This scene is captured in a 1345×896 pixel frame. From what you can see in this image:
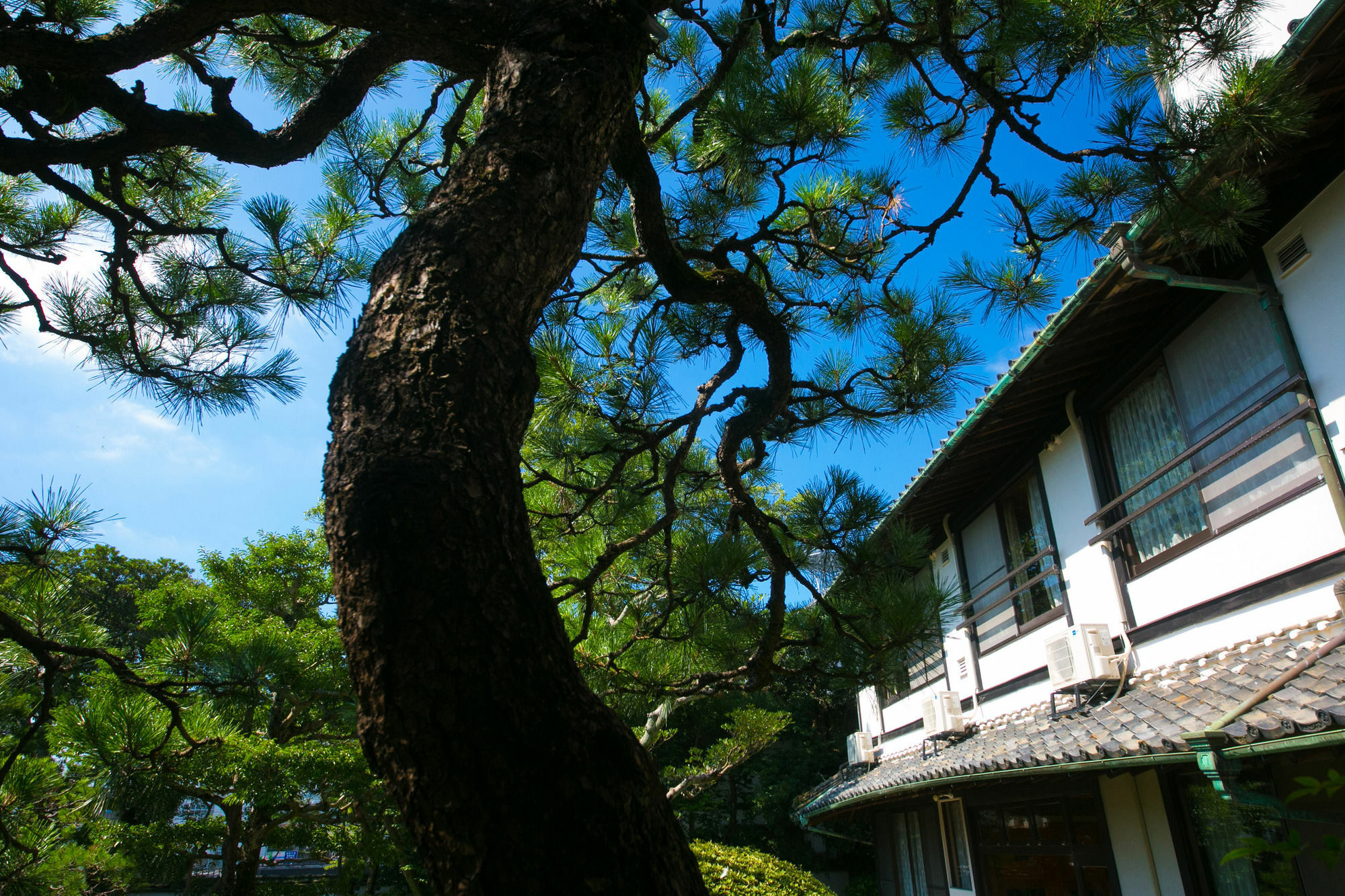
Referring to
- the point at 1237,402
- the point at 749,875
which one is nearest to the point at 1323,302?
the point at 1237,402

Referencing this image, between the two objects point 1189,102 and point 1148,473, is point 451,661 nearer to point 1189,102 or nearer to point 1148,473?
point 1189,102

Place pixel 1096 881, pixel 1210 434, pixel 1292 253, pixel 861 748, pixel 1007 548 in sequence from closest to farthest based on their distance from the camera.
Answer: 1. pixel 1292 253
2. pixel 1210 434
3. pixel 1096 881
4. pixel 1007 548
5. pixel 861 748

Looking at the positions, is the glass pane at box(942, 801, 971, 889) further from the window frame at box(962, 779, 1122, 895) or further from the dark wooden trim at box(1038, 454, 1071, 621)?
the dark wooden trim at box(1038, 454, 1071, 621)

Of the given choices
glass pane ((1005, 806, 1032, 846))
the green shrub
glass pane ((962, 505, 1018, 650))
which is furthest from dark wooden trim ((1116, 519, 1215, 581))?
the green shrub

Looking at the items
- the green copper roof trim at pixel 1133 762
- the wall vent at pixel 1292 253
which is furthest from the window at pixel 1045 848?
the wall vent at pixel 1292 253

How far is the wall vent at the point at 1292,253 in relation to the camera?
329 cm

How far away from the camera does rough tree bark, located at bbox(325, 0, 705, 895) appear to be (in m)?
0.62

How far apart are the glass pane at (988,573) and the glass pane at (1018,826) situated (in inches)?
51.3

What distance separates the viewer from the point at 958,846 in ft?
21.7

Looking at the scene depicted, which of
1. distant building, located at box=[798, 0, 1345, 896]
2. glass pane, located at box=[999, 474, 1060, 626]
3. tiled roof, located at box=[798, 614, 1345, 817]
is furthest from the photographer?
glass pane, located at box=[999, 474, 1060, 626]

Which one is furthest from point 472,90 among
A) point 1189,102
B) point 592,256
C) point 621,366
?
point 1189,102

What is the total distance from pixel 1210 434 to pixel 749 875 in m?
4.38

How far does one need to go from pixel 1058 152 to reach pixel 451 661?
2.10 metres

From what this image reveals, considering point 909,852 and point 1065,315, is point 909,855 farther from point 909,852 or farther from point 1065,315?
point 1065,315
